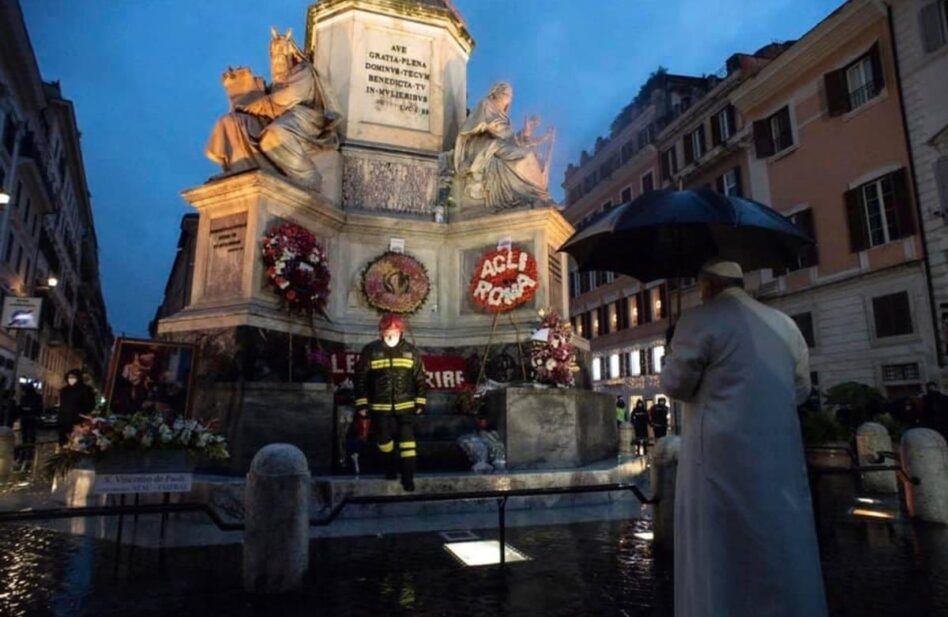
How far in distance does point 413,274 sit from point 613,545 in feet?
20.0

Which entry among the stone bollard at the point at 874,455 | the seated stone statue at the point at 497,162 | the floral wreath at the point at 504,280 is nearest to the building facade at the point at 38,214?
the seated stone statue at the point at 497,162

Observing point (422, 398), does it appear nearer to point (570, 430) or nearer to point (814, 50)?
point (570, 430)

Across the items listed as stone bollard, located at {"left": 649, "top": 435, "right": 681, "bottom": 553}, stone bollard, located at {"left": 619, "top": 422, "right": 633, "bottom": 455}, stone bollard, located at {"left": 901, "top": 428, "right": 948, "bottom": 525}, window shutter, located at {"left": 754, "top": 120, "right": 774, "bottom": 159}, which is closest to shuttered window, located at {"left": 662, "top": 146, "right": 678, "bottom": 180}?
window shutter, located at {"left": 754, "top": 120, "right": 774, "bottom": 159}

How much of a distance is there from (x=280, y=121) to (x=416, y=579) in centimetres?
818

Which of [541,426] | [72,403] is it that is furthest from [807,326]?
[72,403]

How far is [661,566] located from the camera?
503 centimetres

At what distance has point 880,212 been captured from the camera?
22.9 meters

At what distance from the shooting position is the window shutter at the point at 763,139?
28.8 m

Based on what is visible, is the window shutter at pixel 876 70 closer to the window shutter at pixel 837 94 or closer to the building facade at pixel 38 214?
the window shutter at pixel 837 94

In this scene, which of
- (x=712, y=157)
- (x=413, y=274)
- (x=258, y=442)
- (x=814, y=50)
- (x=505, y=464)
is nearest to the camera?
(x=258, y=442)

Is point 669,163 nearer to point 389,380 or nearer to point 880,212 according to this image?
point 880,212

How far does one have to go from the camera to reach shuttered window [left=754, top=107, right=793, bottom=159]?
2790 centimetres

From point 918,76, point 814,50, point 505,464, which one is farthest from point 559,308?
point 814,50

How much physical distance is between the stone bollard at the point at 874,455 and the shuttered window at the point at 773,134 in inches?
808
